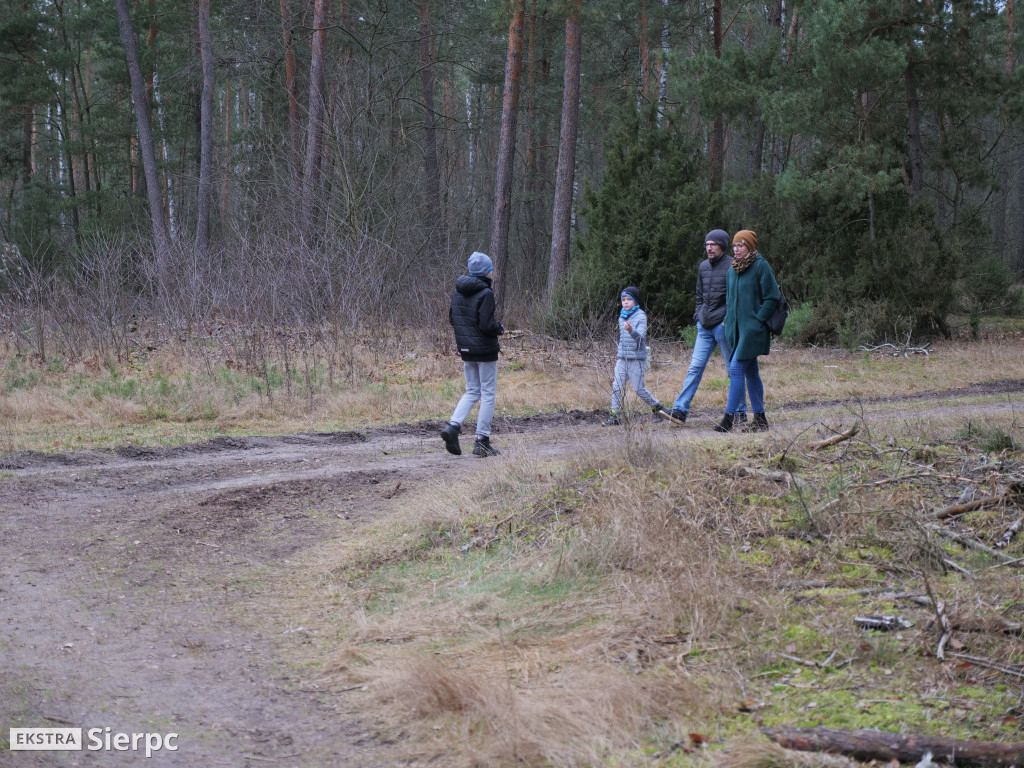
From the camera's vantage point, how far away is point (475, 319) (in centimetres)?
914

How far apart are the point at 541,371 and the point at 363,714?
11118mm

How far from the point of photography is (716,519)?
214 inches

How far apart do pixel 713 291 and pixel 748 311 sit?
945 millimetres

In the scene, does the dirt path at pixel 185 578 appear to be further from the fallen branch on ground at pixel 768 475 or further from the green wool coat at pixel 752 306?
the fallen branch on ground at pixel 768 475

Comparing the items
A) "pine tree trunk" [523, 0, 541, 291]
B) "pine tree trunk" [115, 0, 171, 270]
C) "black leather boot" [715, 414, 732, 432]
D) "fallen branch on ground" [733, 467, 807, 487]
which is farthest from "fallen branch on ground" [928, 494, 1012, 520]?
"pine tree trunk" [115, 0, 171, 270]

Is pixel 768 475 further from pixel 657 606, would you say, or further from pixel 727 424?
pixel 727 424

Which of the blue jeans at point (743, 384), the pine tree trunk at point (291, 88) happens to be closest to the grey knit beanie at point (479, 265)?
the blue jeans at point (743, 384)

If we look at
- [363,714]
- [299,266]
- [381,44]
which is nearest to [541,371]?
[299,266]

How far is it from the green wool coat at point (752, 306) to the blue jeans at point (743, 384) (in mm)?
129

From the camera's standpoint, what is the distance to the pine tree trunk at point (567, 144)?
2052 cm

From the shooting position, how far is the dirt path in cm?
387

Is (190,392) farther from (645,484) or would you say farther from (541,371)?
(645,484)

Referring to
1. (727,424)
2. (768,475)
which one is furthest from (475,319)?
(768,475)

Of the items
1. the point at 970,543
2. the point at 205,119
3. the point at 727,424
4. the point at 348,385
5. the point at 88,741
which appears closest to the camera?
the point at 88,741
